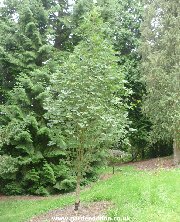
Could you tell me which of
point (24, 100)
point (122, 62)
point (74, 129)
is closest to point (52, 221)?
point (74, 129)

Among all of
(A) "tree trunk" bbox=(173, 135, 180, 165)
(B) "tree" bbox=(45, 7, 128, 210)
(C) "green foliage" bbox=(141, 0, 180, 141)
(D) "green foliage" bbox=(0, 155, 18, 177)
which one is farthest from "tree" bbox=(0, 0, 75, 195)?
(A) "tree trunk" bbox=(173, 135, 180, 165)

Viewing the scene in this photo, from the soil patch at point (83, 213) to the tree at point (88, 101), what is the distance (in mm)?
410

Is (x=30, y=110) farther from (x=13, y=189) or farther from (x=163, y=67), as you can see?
(x=163, y=67)

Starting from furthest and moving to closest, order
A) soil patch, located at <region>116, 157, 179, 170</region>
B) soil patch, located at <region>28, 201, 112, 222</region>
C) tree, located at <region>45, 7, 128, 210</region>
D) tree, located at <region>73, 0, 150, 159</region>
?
tree, located at <region>73, 0, 150, 159</region> → soil patch, located at <region>116, 157, 179, 170</region> → tree, located at <region>45, 7, 128, 210</region> → soil patch, located at <region>28, 201, 112, 222</region>

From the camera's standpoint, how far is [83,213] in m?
9.99

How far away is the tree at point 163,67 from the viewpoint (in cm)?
2031

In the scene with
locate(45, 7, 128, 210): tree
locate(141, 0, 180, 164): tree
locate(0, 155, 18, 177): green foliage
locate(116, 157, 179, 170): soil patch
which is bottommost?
locate(116, 157, 179, 170): soil patch

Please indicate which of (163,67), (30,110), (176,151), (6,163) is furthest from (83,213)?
(163,67)

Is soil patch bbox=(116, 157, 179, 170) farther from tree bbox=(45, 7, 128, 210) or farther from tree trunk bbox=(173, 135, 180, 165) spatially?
tree bbox=(45, 7, 128, 210)

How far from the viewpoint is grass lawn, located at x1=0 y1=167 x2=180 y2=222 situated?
28.4ft

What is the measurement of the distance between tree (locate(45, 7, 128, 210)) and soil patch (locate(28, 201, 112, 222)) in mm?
410

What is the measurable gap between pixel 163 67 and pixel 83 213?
13.7 m

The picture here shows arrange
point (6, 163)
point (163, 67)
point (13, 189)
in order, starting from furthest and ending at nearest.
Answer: point (163, 67)
point (13, 189)
point (6, 163)

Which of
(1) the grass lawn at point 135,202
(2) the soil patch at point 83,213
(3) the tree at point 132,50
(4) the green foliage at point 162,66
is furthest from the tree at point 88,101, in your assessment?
(3) the tree at point 132,50
